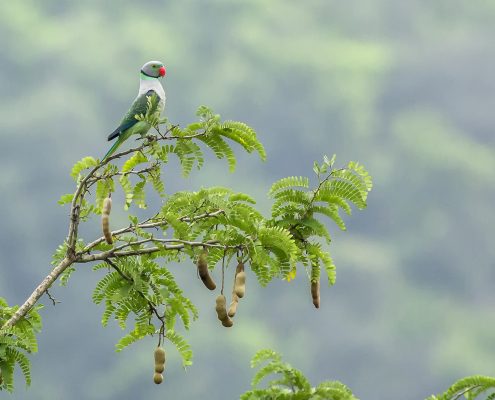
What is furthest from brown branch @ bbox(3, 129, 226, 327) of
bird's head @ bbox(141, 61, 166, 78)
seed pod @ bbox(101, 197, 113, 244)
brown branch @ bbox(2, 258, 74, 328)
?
bird's head @ bbox(141, 61, 166, 78)

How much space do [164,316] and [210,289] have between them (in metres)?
2.42

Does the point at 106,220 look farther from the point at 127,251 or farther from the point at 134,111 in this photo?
the point at 134,111

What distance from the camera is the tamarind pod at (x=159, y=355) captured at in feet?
44.1

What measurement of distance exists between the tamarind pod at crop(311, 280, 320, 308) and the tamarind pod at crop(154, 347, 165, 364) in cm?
218

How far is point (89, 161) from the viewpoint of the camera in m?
14.8

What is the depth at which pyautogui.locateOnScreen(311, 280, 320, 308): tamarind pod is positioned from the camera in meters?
13.5

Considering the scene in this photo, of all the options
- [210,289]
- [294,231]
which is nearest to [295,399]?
[210,289]

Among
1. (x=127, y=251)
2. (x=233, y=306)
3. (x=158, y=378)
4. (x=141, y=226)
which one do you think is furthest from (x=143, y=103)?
(x=233, y=306)

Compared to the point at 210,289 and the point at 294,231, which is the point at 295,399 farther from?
the point at 294,231

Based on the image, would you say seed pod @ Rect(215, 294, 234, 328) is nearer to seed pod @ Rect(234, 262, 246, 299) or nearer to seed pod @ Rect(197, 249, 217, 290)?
seed pod @ Rect(234, 262, 246, 299)

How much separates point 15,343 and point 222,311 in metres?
4.51

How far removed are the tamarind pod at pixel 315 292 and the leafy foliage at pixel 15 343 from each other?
4.59 m

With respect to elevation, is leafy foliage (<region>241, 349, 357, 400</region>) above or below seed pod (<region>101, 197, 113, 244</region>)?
below

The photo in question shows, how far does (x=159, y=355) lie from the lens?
1348 cm
